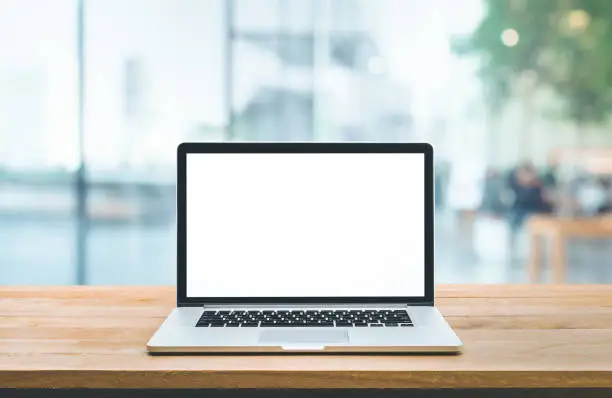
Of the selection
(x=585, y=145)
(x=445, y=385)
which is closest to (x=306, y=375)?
(x=445, y=385)

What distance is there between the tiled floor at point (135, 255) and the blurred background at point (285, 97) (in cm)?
1

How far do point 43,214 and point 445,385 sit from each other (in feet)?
10.8

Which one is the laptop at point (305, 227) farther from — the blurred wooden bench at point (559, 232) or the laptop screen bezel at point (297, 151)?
the blurred wooden bench at point (559, 232)

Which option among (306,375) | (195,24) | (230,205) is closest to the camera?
(306,375)

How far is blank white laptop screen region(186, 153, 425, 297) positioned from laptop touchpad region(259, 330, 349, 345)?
172mm

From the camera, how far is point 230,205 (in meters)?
1.23

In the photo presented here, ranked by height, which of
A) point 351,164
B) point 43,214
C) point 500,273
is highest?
point 351,164

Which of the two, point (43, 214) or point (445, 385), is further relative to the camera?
point (43, 214)

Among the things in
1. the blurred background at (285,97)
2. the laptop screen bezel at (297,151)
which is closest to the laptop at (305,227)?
the laptop screen bezel at (297,151)

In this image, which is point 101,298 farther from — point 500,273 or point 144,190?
point 500,273

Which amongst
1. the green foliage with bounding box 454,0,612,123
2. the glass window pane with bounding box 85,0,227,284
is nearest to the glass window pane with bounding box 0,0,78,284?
the glass window pane with bounding box 85,0,227,284

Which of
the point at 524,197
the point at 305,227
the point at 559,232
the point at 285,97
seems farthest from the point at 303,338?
the point at 559,232

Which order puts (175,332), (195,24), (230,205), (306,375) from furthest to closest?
(195,24), (230,205), (175,332), (306,375)

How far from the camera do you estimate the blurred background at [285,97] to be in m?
3.70
